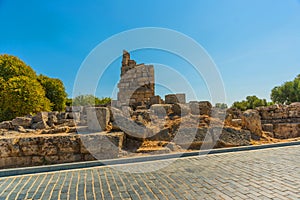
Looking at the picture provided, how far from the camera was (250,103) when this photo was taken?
35.8 meters

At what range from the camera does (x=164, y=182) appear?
129 inches

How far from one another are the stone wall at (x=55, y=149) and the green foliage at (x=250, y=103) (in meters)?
32.1

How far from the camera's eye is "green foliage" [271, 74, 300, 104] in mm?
25850

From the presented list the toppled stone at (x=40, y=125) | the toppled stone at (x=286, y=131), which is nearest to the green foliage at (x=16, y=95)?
the toppled stone at (x=40, y=125)

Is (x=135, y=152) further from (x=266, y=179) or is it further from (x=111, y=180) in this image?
(x=266, y=179)

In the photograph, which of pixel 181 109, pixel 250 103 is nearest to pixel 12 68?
pixel 181 109

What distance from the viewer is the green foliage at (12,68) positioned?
50.1 feet

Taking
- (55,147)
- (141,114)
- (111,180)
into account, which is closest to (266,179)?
(111,180)

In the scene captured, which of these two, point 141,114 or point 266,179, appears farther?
point 141,114

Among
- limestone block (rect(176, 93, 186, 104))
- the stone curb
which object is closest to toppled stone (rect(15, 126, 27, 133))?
the stone curb

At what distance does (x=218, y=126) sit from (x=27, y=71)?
17841 mm

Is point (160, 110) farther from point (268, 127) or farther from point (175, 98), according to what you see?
point (268, 127)

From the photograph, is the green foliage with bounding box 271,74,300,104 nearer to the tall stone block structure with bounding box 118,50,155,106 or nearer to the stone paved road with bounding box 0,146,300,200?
the tall stone block structure with bounding box 118,50,155,106

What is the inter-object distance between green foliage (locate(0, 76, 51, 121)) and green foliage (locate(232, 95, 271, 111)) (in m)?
30.9
